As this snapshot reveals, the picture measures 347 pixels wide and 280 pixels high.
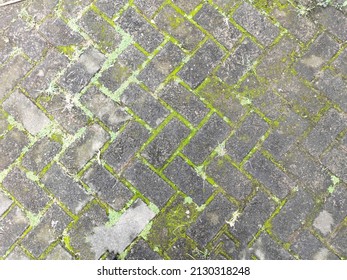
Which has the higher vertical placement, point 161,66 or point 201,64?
point 201,64

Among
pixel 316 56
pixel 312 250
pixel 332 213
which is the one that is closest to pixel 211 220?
pixel 312 250

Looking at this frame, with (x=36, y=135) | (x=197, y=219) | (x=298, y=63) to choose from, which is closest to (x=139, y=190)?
(x=197, y=219)

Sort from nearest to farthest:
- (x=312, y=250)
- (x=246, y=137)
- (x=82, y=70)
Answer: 1. (x=312, y=250)
2. (x=246, y=137)
3. (x=82, y=70)

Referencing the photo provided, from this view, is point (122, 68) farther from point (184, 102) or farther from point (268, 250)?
point (268, 250)

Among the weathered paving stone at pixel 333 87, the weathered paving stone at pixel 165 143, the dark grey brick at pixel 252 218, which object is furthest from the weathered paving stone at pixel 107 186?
the weathered paving stone at pixel 333 87

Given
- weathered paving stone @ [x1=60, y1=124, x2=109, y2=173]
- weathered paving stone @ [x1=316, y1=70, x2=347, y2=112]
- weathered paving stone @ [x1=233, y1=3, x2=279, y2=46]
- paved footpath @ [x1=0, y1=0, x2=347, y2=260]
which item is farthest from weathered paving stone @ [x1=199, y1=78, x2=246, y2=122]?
weathered paving stone @ [x1=60, y1=124, x2=109, y2=173]

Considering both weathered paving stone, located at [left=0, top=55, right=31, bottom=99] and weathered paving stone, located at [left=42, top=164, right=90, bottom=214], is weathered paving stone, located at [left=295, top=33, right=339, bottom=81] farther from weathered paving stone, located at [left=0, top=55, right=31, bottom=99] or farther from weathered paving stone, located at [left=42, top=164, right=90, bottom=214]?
weathered paving stone, located at [left=0, top=55, right=31, bottom=99]
